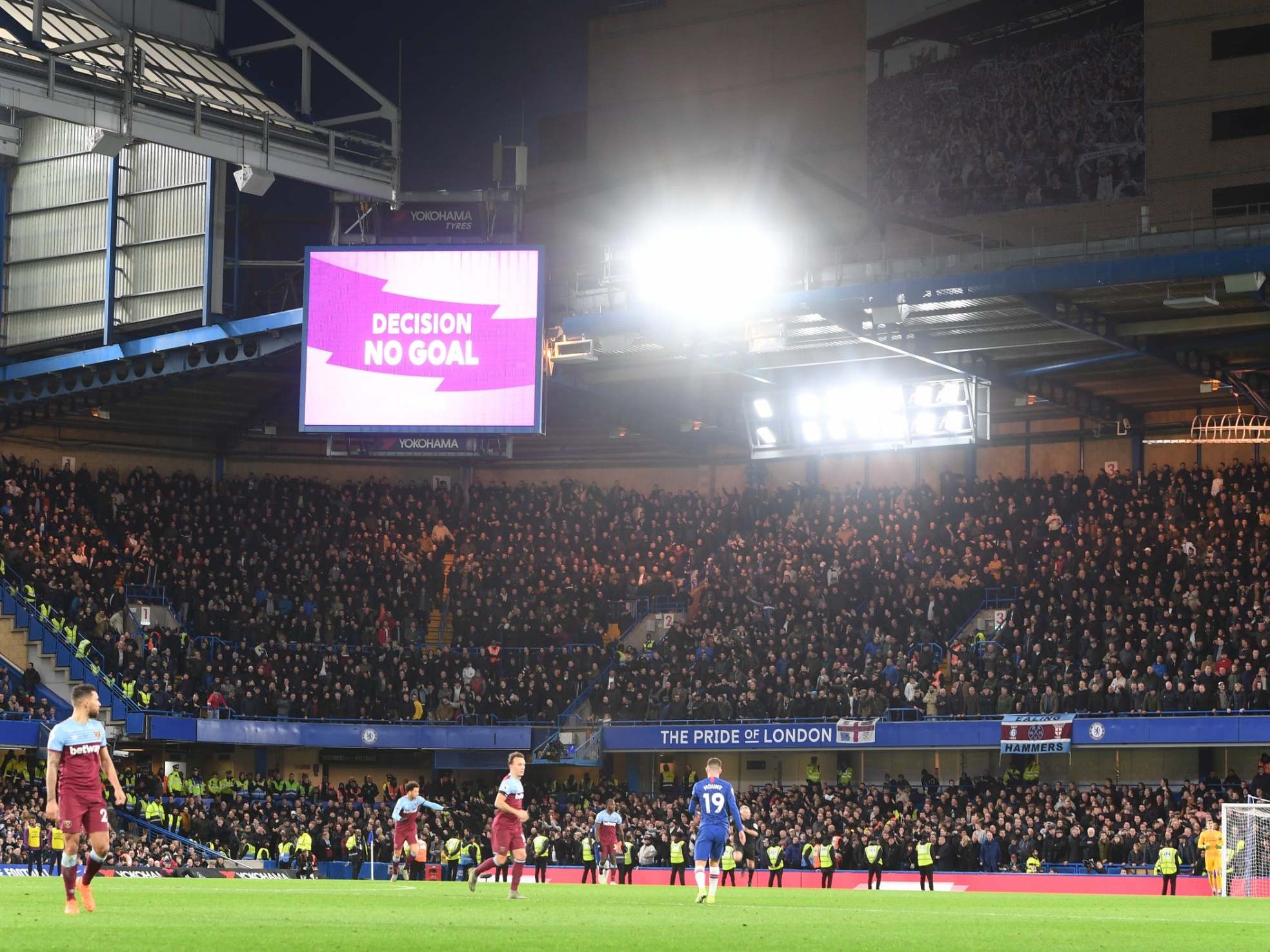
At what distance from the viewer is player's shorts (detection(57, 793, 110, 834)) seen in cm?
1636

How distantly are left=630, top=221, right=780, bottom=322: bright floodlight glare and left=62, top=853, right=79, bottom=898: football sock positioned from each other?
28630 mm

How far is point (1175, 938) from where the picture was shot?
15.8 metres

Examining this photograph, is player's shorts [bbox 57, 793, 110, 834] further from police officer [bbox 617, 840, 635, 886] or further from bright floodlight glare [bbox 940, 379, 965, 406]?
bright floodlight glare [bbox 940, 379, 965, 406]

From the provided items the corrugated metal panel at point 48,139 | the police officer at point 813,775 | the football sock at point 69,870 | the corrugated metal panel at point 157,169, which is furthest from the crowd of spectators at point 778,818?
the football sock at point 69,870

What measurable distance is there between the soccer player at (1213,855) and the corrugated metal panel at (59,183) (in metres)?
37.6

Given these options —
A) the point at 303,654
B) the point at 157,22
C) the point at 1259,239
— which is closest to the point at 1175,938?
the point at 1259,239

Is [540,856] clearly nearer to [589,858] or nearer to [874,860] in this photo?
[589,858]

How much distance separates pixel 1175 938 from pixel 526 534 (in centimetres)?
4419

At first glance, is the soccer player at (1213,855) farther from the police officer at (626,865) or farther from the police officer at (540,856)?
the police officer at (540,856)

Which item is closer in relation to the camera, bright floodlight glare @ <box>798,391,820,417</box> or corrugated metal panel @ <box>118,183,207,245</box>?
corrugated metal panel @ <box>118,183,207,245</box>

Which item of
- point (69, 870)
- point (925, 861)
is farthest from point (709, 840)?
point (925, 861)

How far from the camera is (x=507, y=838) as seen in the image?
22.7 metres

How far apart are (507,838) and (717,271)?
23181 mm

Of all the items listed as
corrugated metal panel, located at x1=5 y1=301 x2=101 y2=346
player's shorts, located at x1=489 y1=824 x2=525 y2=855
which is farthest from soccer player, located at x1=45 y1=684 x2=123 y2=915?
corrugated metal panel, located at x1=5 y1=301 x2=101 y2=346
